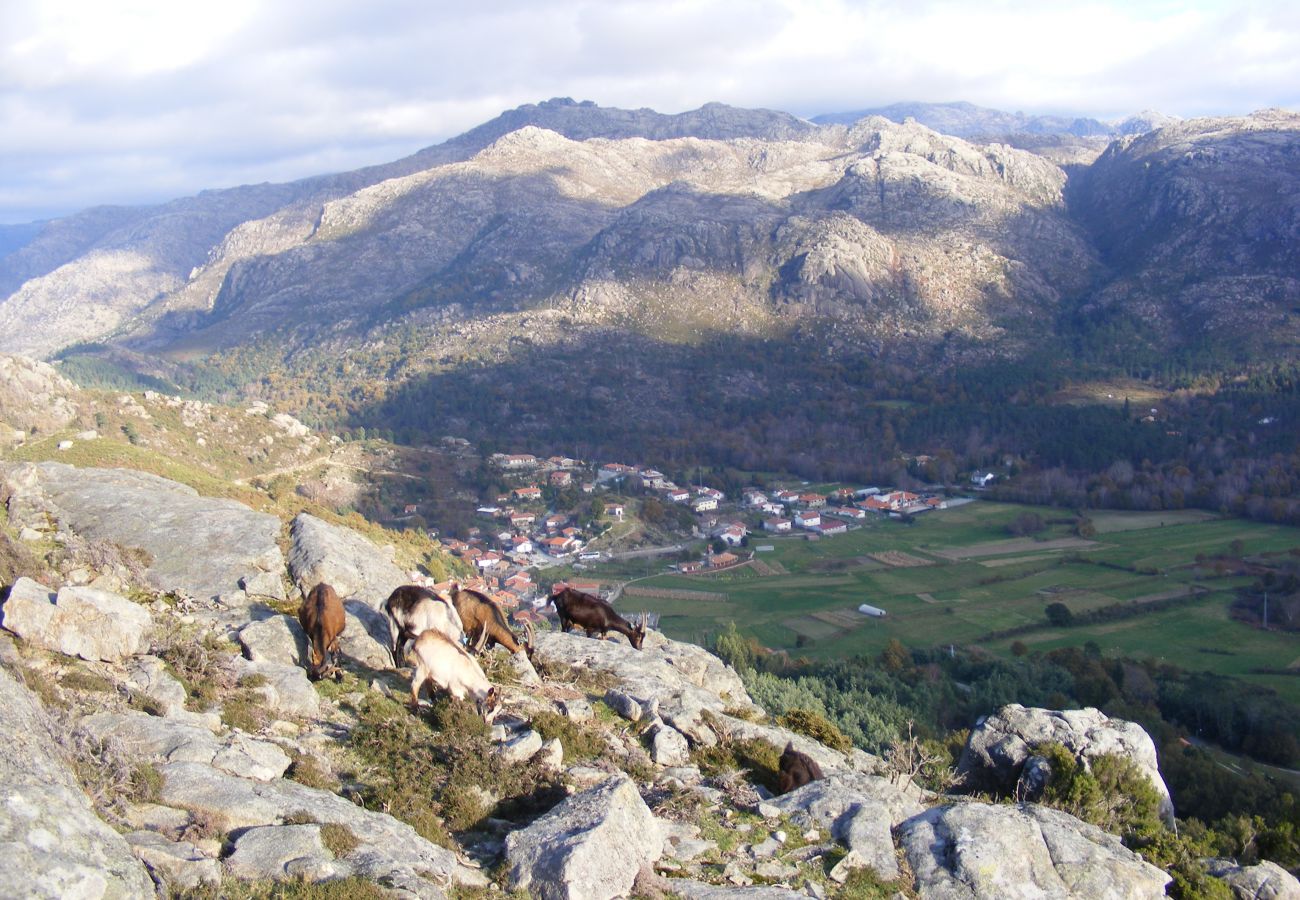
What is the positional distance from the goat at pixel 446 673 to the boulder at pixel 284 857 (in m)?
4.21

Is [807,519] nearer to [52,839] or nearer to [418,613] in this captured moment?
[418,613]

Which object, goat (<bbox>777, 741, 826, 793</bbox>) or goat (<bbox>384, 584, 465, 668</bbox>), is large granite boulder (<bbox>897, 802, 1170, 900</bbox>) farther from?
goat (<bbox>384, 584, 465, 668</bbox>)

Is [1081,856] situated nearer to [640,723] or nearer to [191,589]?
[640,723]

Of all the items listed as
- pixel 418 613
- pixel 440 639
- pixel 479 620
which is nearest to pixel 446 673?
pixel 440 639

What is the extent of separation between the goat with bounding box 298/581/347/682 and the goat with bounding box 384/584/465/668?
773 millimetres

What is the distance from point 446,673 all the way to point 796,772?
5117mm

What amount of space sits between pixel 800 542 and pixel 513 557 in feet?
94.6

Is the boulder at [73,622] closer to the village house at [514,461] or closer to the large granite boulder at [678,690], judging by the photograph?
the large granite boulder at [678,690]

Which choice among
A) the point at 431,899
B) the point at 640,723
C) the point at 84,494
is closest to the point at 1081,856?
the point at 640,723

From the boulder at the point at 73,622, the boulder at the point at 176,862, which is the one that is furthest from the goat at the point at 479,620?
the boulder at the point at 176,862

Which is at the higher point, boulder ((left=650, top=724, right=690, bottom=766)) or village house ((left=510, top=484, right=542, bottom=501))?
boulder ((left=650, top=724, right=690, bottom=766))

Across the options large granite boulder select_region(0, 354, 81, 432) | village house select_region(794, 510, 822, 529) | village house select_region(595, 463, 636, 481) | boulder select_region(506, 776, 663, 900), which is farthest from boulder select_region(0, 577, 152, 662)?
village house select_region(595, 463, 636, 481)

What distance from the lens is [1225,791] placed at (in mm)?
30922

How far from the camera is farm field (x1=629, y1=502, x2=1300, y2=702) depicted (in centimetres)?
5575
